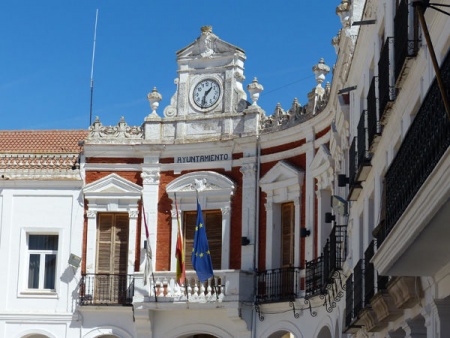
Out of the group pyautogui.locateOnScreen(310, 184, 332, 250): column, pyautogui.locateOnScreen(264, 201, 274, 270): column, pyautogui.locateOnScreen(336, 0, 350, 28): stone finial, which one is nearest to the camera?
pyautogui.locateOnScreen(336, 0, 350, 28): stone finial

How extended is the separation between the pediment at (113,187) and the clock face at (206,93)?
2.87 meters

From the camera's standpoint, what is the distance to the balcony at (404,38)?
1477 centimetres

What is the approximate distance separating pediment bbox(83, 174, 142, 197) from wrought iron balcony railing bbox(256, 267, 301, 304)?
14.3 feet

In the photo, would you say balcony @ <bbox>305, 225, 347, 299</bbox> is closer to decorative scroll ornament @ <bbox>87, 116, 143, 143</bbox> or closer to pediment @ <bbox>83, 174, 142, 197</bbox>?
pediment @ <bbox>83, 174, 142, 197</bbox>

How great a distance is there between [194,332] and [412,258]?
18911mm

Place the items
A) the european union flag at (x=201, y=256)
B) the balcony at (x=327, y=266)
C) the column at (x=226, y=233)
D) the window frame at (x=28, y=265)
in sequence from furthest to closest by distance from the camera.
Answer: the window frame at (x=28, y=265), the column at (x=226, y=233), the european union flag at (x=201, y=256), the balcony at (x=327, y=266)

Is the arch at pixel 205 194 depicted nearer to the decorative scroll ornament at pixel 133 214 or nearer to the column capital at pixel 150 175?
the column capital at pixel 150 175

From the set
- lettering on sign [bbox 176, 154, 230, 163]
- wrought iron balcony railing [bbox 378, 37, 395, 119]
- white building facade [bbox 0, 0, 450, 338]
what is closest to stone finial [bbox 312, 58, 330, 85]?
white building facade [bbox 0, 0, 450, 338]

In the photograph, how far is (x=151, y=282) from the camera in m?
30.3

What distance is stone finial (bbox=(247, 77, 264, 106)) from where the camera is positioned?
1223 inches

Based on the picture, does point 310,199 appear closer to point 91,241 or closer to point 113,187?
point 113,187

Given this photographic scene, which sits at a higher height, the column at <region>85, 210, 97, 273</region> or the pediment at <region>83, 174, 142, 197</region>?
the pediment at <region>83, 174, 142, 197</region>

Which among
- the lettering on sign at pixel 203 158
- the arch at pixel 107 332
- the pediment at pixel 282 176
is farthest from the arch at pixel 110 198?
the pediment at pixel 282 176

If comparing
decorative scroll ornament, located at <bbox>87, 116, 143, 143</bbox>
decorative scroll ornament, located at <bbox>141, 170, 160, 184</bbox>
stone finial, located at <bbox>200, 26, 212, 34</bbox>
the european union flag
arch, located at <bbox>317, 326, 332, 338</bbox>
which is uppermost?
stone finial, located at <bbox>200, 26, 212, 34</bbox>
